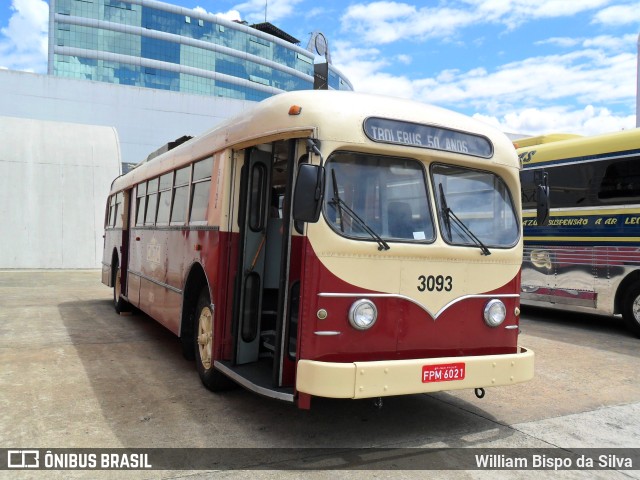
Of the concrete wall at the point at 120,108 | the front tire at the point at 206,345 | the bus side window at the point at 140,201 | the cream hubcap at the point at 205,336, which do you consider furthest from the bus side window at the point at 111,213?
the concrete wall at the point at 120,108

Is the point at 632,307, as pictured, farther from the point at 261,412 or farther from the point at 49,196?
the point at 49,196

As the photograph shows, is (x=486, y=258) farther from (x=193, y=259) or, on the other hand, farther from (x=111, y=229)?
(x=111, y=229)

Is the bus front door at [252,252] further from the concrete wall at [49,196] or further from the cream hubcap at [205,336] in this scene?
the concrete wall at [49,196]

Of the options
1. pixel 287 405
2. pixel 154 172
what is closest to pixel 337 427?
pixel 287 405

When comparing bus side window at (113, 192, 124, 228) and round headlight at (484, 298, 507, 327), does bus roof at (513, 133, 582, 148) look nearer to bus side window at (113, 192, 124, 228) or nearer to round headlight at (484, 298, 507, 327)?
round headlight at (484, 298, 507, 327)

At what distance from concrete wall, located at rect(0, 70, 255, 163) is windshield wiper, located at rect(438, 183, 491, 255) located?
36.6m

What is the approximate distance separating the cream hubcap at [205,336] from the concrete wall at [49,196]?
2098 cm

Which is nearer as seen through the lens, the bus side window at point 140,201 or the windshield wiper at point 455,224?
the windshield wiper at point 455,224

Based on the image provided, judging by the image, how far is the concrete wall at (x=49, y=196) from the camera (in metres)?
24.1

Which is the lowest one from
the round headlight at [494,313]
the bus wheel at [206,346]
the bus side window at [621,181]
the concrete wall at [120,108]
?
the bus wheel at [206,346]

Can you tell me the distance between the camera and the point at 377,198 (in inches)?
181

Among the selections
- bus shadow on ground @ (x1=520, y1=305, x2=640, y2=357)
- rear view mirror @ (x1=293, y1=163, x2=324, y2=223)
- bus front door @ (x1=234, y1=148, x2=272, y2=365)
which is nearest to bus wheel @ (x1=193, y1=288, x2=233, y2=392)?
bus front door @ (x1=234, y1=148, x2=272, y2=365)

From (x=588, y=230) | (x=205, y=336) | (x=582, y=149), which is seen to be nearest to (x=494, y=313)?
(x=205, y=336)

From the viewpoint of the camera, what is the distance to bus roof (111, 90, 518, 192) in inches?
175
